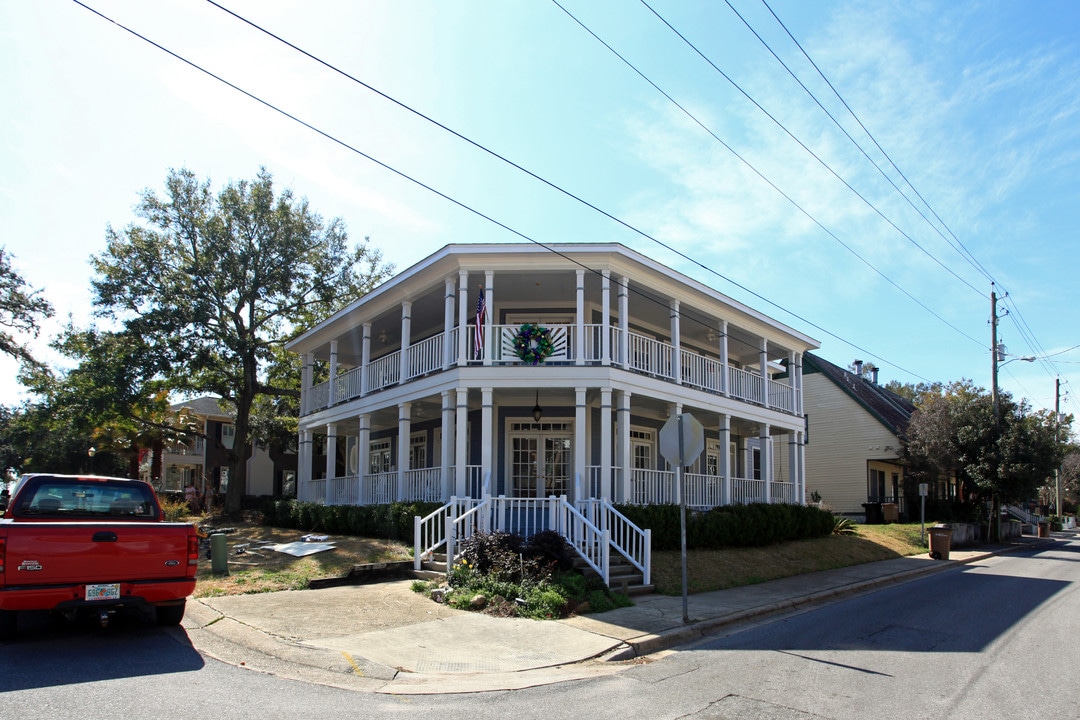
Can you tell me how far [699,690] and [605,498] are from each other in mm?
7695

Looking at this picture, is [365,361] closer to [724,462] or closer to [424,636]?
[724,462]

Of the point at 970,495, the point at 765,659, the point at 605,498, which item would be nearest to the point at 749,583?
the point at 605,498

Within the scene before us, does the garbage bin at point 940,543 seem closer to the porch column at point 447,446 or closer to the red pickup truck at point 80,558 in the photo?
the porch column at point 447,446

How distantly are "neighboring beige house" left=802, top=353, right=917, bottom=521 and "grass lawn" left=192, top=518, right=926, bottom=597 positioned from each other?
12.4 meters

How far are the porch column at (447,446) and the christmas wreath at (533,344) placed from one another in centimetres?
193

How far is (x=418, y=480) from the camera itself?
1767cm

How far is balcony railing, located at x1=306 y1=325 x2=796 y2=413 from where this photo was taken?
15945 mm

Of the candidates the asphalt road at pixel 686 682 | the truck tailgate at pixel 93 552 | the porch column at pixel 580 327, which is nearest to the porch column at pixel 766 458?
the porch column at pixel 580 327

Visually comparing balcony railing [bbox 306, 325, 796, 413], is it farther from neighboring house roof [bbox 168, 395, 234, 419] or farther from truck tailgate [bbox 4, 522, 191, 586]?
neighboring house roof [bbox 168, 395, 234, 419]

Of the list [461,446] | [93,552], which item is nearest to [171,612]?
[93,552]

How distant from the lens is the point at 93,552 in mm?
7504

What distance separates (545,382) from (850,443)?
23.1 m

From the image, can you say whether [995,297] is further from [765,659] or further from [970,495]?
[765,659]

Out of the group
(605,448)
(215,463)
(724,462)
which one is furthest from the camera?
(215,463)
